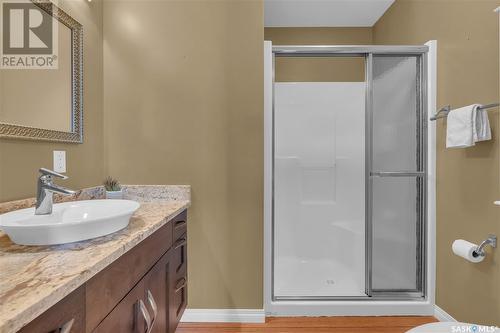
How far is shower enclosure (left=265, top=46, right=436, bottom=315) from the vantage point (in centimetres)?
193

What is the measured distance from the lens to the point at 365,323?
182cm

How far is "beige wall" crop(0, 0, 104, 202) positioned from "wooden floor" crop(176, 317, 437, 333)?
1.25 m

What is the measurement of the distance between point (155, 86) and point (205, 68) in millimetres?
375

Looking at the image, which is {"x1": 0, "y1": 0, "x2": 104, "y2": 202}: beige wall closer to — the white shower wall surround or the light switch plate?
the light switch plate

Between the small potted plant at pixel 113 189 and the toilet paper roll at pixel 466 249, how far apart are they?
213cm

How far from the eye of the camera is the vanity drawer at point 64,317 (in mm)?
511

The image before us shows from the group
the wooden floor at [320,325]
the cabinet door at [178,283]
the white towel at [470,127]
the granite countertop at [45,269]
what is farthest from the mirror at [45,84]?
the white towel at [470,127]

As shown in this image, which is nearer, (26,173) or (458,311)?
(26,173)

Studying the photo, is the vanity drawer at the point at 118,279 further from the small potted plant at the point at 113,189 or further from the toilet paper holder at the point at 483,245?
the toilet paper holder at the point at 483,245

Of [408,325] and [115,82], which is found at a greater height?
[115,82]

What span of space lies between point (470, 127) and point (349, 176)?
3.76 feet

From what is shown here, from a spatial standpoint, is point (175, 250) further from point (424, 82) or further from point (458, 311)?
point (424, 82)

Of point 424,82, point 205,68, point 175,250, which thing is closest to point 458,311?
Result: point 424,82

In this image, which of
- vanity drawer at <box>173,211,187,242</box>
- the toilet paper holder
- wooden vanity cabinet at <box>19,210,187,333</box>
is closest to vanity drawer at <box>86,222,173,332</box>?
wooden vanity cabinet at <box>19,210,187,333</box>
